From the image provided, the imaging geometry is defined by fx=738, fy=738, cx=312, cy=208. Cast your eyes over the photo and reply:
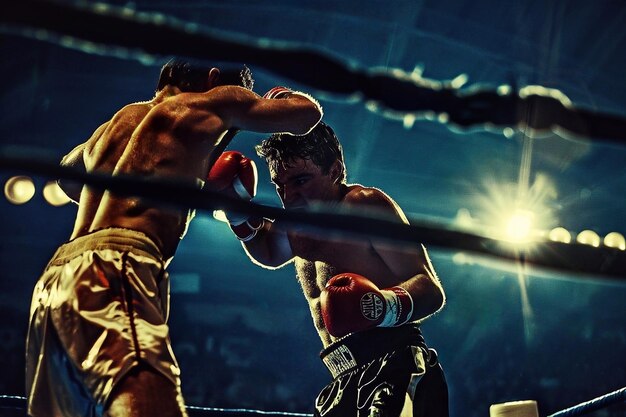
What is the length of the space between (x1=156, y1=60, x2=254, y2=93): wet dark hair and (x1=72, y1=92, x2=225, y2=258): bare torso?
3.2 inches

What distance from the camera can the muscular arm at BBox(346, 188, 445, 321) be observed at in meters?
2.18

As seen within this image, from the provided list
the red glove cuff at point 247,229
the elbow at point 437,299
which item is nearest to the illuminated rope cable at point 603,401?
the elbow at point 437,299

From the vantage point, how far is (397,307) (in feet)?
6.87

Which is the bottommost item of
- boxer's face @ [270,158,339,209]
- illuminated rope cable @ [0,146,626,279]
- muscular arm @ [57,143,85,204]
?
illuminated rope cable @ [0,146,626,279]

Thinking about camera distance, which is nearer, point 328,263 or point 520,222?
point 328,263

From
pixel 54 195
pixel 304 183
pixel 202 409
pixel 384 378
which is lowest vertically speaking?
pixel 202 409

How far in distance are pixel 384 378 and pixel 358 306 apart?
23cm

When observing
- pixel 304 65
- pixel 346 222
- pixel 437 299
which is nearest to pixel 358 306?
pixel 437 299

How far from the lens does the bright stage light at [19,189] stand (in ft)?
21.8

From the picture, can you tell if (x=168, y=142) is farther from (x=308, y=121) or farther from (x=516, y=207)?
(x=516, y=207)

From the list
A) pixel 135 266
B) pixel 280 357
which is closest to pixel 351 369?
pixel 135 266

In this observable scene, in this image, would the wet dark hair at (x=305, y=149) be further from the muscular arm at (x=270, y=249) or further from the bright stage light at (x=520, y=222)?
the bright stage light at (x=520, y=222)

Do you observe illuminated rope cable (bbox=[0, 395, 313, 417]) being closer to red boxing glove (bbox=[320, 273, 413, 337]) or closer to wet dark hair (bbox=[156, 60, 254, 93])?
red boxing glove (bbox=[320, 273, 413, 337])

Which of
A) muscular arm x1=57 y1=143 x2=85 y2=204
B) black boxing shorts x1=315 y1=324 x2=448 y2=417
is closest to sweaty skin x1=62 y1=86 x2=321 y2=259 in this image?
muscular arm x1=57 y1=143 x2=85 y2=204
